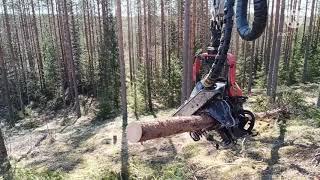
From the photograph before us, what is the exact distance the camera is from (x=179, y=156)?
12.3 m

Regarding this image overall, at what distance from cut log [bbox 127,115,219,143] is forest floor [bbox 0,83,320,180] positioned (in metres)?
4.75

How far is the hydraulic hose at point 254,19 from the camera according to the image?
3.48 metres

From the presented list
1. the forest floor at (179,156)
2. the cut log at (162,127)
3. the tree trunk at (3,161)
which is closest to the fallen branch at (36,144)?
the forest floor at (179,156)

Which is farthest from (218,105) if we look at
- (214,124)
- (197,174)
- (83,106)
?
(83,106)

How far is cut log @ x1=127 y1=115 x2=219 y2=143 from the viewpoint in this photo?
3.82m

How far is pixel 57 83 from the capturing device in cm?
3312

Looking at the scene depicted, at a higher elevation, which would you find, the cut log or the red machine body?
the red machine body

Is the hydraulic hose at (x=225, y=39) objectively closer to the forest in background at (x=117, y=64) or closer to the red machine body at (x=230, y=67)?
the red machine body at (x=230, y=67)

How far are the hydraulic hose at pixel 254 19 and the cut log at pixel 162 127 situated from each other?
1.35m

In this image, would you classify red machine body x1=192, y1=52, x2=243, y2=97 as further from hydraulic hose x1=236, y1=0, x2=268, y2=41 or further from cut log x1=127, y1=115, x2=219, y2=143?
hydraulic hose x1=236, y1=0, x2=268, y2=41

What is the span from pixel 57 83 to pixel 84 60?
3.54 metres

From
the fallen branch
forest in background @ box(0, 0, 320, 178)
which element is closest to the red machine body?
the fallen branch

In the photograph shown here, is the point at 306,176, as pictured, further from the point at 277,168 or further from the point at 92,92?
the point at 92,92

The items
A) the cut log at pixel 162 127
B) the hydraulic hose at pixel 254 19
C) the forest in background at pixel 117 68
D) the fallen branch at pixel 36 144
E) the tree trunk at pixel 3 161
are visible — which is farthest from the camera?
the forest in background at pixel 117 68
